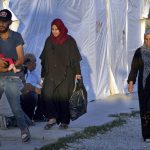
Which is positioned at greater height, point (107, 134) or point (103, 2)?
point (103, 2)

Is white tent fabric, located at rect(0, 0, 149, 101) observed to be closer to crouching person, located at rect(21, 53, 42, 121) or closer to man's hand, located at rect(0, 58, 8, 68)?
crouching person, located at rect(21, 53, 42, 121)

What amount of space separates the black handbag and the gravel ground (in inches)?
16.8

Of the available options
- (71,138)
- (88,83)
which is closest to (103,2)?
(88,83)

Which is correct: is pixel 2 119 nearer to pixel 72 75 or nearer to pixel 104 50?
pixel 72 75

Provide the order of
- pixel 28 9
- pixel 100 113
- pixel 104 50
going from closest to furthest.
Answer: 1. pixel 28 9
2. pixel 100 113
3. pixel 104 50

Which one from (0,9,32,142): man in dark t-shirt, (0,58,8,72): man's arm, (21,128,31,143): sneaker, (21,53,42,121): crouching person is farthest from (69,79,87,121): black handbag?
(0,58,8,72): man's arm

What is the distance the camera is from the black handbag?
8703 mm

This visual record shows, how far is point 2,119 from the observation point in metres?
8.75

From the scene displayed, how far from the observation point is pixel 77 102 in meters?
8.70

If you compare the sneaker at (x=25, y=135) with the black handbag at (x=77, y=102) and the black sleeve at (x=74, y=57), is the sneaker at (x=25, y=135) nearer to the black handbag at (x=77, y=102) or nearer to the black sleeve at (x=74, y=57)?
the black handbag at (x=77, y=102)

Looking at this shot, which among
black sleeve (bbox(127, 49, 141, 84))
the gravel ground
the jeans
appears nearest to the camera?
the jeans

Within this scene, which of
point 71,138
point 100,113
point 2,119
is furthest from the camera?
point 100,113

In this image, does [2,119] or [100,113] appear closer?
[2,119]

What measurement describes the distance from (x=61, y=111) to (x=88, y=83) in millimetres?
4012
